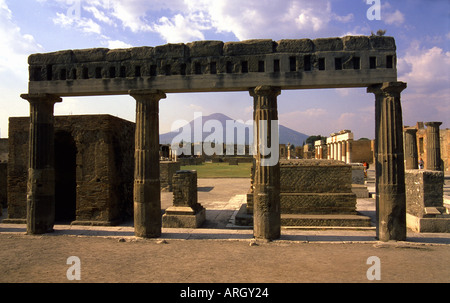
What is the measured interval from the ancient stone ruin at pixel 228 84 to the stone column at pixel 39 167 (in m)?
0.03

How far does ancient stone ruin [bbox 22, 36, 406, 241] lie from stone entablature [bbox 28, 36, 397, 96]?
24mm

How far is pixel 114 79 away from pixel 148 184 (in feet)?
9.50

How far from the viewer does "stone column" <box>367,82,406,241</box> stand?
7.10 m

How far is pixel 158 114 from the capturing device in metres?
8.09

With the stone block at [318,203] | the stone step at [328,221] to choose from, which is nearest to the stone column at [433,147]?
the stone block at [318,203]

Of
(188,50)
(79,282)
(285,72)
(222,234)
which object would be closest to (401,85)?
(285,72)

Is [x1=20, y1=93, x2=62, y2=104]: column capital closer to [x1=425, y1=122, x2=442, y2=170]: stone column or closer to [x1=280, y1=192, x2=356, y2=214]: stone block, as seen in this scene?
[x1=280, y1=192, x2=356, y2=214]: stone block

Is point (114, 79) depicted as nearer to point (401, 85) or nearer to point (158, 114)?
point (158, 114)

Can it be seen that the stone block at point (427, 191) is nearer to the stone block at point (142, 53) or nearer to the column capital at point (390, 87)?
the column capital at point (390, 87)

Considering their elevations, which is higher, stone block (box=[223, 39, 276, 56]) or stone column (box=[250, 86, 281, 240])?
stone block (box=[223, 39, 276, 56])

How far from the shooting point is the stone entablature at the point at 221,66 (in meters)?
7.32

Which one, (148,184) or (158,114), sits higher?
(158,114)

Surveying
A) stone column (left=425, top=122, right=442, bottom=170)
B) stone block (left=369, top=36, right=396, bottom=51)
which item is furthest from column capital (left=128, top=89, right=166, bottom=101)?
stone column (left=425, top=122, right=442, bottom=170)
